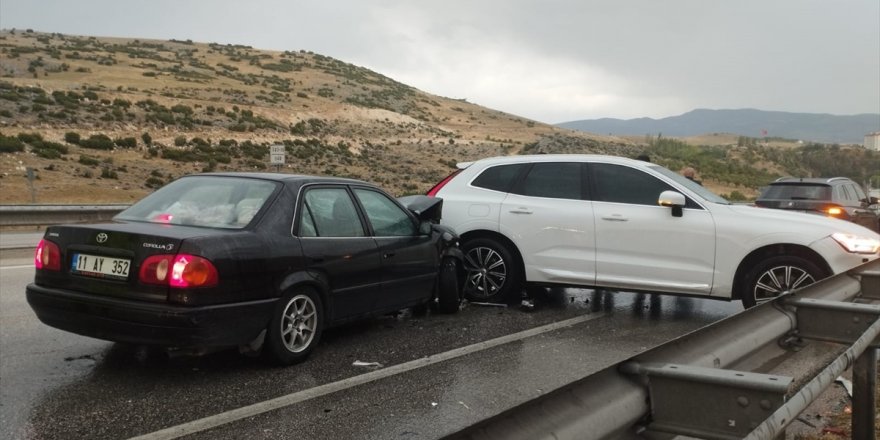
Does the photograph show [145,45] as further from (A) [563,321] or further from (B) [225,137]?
(A) [563,321]

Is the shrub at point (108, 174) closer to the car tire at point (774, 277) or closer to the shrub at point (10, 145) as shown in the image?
the shrub at point (10, 145)

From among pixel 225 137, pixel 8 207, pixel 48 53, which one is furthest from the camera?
pixel 48 53

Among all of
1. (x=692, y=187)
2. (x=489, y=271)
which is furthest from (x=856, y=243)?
(x=489, y=271)

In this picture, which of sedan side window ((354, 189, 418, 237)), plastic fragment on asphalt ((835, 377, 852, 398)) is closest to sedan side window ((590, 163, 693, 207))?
sedan side window ((354, 189, 418, 237))

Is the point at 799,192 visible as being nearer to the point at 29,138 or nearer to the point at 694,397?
the point at 694,397

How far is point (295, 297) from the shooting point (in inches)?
207

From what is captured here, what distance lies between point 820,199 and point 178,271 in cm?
1170

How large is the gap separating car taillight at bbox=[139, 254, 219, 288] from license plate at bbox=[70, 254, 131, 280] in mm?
170

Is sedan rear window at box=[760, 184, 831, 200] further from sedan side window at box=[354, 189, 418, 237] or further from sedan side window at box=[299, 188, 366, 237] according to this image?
sedan side window at box=[299, 188, 366, 237]

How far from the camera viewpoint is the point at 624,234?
737cm

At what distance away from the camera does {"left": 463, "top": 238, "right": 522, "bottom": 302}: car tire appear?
25.8 feet

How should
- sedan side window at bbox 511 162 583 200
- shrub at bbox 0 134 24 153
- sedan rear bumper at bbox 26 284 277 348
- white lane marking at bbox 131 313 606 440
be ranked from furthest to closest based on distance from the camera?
1. shrub at bbox 0 134 24 153
2. sedan side window at bbox 511 162 583 200
3. sedan rear bumper at bbox 26 284 277 348
4. white lane marking at bbox 131 313 606 440

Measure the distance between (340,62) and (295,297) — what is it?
444ft

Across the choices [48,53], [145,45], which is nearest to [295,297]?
[48,53]
